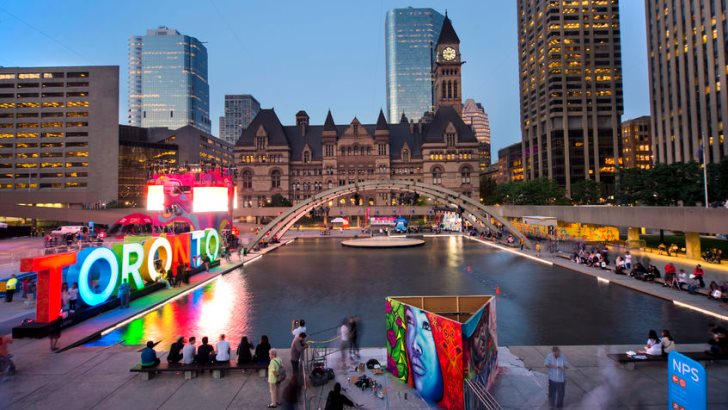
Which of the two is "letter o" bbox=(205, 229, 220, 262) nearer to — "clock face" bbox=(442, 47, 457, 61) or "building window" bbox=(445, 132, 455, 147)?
"building window" bbox=(445, 132, 455, 147)

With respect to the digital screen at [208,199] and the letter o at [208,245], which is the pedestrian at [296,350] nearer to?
the letter o at [208,245]

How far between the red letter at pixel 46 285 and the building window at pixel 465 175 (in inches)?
3613

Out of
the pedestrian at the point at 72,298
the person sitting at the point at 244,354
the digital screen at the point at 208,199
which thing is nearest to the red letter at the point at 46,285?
the pedestrian at the point at 72,298

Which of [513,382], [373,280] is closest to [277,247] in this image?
[373,280]

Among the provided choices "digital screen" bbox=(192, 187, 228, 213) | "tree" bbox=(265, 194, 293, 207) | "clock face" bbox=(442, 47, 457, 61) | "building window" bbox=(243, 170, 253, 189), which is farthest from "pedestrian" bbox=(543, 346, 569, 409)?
"clock face" bbox=(442, 47, 457, 61)

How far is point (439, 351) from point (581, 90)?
146 m

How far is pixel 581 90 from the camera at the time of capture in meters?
129

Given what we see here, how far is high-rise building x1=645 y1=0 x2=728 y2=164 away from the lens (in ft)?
267

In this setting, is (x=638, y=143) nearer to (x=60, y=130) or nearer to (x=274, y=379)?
(x=274, y=379)

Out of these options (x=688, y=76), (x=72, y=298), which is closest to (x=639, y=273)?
(x=72, y=298)

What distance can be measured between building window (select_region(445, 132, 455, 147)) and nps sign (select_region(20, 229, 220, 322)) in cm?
7966

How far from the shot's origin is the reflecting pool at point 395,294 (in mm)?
15375

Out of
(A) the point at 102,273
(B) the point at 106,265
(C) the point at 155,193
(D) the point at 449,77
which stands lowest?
(A) the point at 102,273

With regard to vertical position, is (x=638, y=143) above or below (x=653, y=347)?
above
